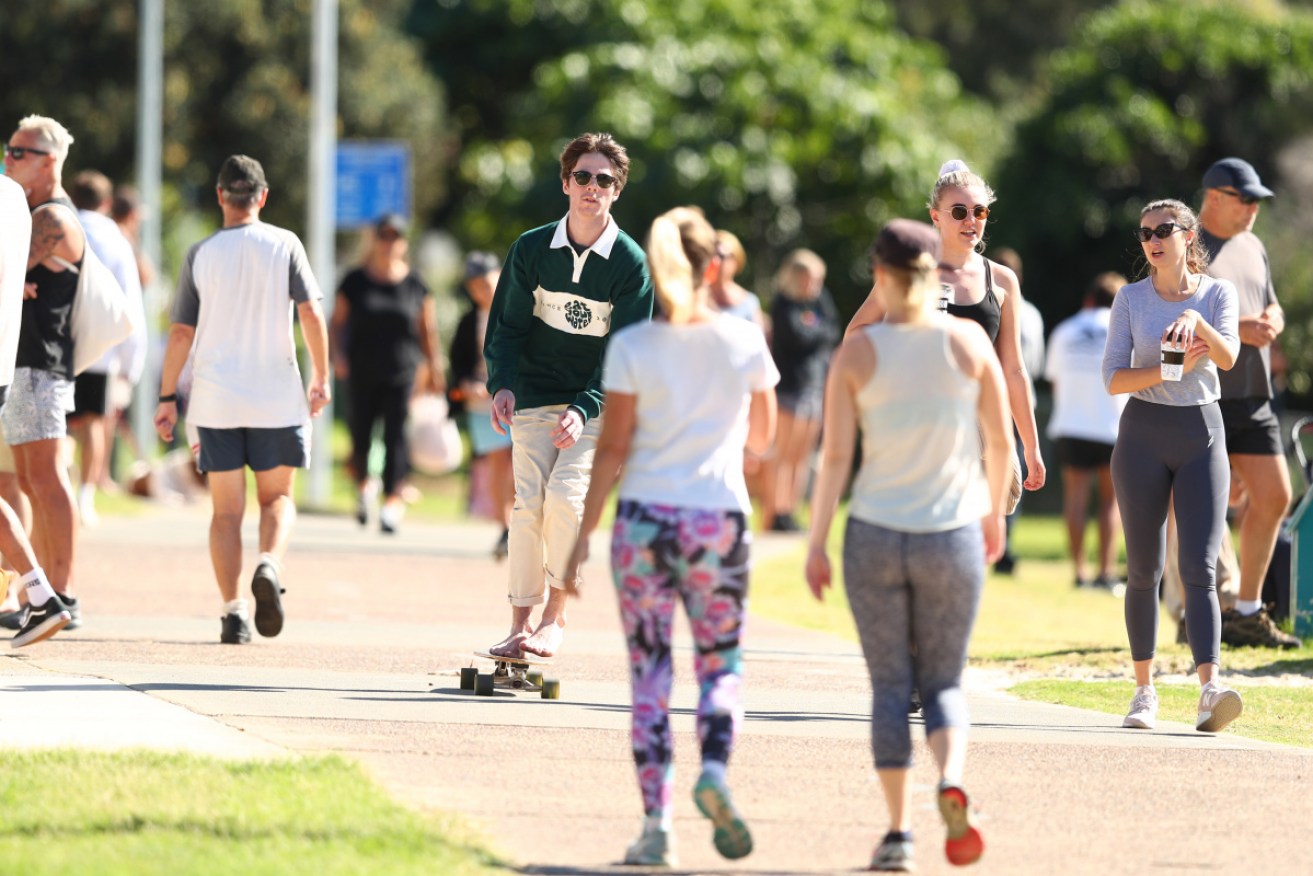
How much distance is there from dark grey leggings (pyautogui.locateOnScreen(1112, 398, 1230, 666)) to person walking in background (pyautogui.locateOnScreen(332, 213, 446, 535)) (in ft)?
26.1

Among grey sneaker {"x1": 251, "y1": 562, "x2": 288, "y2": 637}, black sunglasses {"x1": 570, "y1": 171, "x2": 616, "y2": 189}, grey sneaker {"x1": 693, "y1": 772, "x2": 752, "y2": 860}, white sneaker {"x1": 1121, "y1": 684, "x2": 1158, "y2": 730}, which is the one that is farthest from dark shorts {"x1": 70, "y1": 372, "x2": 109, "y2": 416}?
grey sneaker {"x1": 693, "y1": 772, "x2": 752, "y2": 860}

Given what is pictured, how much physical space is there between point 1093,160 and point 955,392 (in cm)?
2428

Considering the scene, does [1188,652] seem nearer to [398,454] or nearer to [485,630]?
[485,630]

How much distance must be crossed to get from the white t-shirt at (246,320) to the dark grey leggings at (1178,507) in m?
3.59

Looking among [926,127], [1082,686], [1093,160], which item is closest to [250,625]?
[1082,686]

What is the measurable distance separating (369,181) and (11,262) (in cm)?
1296

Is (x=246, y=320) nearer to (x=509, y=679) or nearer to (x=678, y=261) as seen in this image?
(x=509, y=679)

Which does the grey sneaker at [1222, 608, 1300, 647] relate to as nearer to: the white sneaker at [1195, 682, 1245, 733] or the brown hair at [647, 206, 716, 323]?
the white sneaker at [1195, 682, 1245, 733]

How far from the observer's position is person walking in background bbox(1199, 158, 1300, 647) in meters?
9.44

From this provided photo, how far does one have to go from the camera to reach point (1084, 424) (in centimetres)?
1529

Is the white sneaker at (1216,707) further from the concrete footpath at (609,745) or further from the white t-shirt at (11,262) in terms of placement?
the white t-shirt at (11,262)

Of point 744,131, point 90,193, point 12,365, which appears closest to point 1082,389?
point 90,193

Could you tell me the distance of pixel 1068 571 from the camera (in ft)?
55.9

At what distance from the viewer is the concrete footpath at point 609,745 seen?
19.3ft
